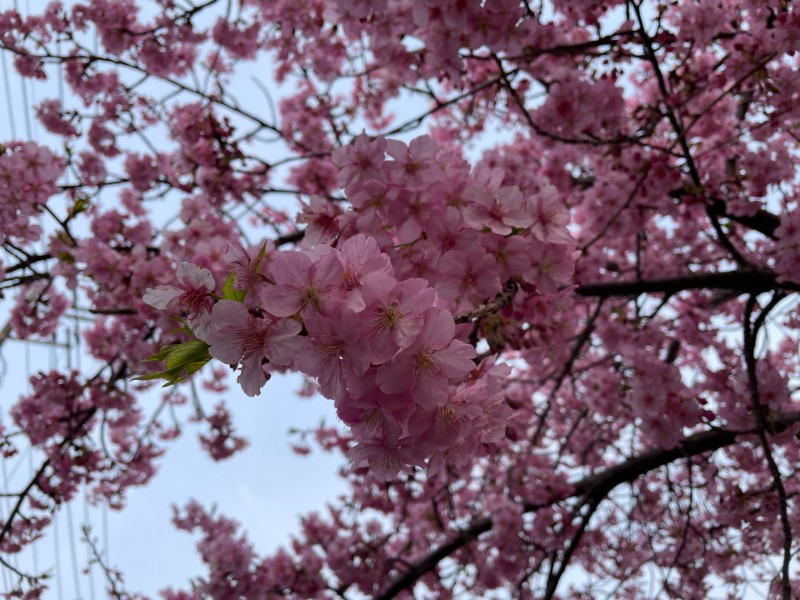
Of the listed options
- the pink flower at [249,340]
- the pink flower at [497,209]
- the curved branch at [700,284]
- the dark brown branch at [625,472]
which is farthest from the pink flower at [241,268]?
the dark brown branch at [625,472]

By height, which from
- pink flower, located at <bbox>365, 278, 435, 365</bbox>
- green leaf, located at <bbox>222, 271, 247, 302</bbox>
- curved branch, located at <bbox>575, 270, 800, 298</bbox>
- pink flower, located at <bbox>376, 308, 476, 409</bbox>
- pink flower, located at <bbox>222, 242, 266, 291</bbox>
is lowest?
pink flower, located at <bbox>376, 308, 476, 409</bbox>

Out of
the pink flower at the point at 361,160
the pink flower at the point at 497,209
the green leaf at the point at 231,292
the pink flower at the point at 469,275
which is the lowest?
the green leaf at the point at 231,292

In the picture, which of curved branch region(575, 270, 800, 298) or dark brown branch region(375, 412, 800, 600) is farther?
dark brown branch region(375, 412, 800, 600)

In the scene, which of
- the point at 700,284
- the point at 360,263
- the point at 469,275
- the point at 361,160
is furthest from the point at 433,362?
the point at 700,284

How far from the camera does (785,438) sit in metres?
2.89

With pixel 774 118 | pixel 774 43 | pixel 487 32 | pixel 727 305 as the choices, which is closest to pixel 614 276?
pixel 727 305

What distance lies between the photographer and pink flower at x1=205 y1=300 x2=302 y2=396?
3.63ft

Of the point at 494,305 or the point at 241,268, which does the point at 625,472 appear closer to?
the point at 494,305

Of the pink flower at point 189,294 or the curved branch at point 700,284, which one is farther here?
the curved branch at point 700,284

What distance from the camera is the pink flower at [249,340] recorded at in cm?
111

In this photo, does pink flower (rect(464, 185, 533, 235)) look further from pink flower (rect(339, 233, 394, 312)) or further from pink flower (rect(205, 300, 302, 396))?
pink flower (rect(205, 300, 302, 396))

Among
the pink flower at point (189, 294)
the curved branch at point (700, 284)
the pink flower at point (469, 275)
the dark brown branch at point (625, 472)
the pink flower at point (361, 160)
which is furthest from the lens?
the dark brown branch at point (625, 472)

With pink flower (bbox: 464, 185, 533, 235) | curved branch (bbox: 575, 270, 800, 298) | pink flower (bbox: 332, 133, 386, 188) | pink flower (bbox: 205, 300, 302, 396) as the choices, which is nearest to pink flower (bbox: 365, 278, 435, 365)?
pink flower (bbox: 205, 300, 302, 396)

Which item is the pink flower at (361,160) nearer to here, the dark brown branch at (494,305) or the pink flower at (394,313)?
the dark brown branch at (494,305)
